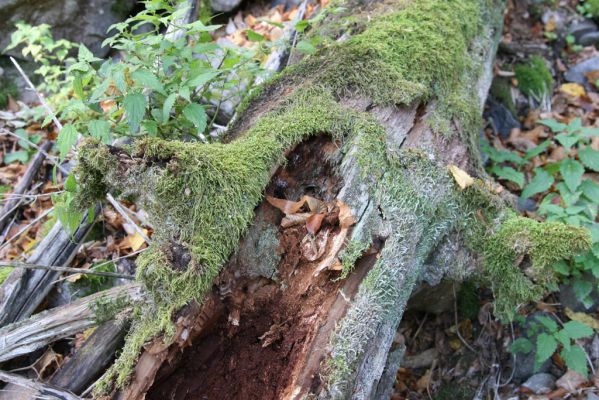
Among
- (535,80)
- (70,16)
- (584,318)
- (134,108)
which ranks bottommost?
(584,318)

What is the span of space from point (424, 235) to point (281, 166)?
2.92 feet

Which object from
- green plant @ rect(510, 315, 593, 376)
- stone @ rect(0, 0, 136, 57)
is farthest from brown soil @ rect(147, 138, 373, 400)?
stone @ rect(0, 0, 136, 57)

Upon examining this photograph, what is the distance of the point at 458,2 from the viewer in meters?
4.00

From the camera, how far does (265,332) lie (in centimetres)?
242

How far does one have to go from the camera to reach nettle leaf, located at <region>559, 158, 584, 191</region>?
3988 millimetres

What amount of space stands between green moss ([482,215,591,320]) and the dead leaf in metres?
1.20

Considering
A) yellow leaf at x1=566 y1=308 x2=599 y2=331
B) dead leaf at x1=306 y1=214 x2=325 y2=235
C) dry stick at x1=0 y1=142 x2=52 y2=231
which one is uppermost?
dead leaf at x1=306 y1=214 x2=325 y2=235

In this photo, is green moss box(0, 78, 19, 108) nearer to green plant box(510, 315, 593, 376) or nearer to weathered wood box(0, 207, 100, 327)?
weathered wood box(0, 207, 100, 327)

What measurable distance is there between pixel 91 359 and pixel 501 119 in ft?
14.5

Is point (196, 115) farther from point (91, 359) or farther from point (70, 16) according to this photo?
→ point (70, 16)

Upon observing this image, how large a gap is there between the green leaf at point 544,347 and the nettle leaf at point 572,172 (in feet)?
4.02

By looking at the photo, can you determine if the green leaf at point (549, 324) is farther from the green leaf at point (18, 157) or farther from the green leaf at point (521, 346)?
the green leaf at point (18, 157)

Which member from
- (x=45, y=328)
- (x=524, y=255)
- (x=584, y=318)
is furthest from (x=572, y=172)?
(x=45, y=328)

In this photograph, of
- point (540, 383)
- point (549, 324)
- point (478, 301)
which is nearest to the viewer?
point (549, 324)
